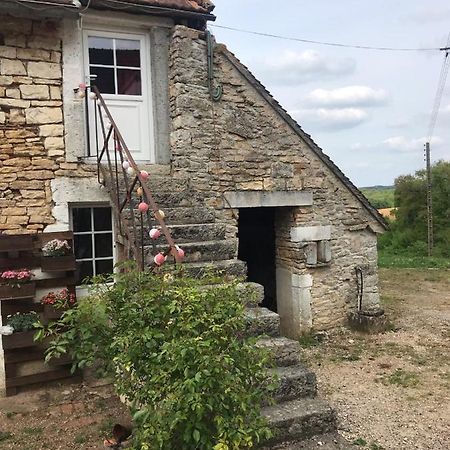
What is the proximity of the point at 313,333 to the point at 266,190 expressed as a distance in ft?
8.44

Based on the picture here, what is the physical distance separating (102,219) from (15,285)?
155cm

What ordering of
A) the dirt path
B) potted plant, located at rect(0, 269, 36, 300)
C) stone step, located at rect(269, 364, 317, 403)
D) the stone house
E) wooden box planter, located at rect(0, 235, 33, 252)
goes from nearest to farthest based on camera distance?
stone step, located at rect(269, 364, 317, 403) < the dirt path < potted plant, located at rect(0, 269, 36, 300) < wooden box planter, located at rect(0, 235, 33, 252) < the stone house

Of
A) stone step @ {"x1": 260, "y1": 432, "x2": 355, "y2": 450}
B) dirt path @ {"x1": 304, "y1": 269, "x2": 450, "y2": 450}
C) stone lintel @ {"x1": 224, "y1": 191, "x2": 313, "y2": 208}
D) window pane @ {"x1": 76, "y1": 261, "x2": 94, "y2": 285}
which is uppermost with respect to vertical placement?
stone lintel @ {"x1": 224, "y1": 191, "x2": 313, "y2": 208}

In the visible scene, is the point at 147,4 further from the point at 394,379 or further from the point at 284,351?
the point at 394,379

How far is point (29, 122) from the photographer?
5.85 meters

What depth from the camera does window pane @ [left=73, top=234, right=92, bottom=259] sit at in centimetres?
643

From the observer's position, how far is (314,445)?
3.96 m

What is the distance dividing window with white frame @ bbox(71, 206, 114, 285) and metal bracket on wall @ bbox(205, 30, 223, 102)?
89.7 inches

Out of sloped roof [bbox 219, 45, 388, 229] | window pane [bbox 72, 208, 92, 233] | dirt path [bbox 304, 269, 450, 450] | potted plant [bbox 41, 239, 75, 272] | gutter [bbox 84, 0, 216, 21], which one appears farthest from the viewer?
sloped roof [bbox 219, 45, 388, 229]

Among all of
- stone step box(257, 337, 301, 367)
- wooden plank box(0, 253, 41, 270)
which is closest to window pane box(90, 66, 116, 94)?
wooden plank box(0, 253, 41, 270)

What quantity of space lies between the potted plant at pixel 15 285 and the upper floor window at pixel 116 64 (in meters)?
2.80

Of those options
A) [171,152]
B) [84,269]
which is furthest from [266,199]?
[84,269]

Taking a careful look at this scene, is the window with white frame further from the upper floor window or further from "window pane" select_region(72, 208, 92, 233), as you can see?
the upper floor window

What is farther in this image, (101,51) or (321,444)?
(101,51)
